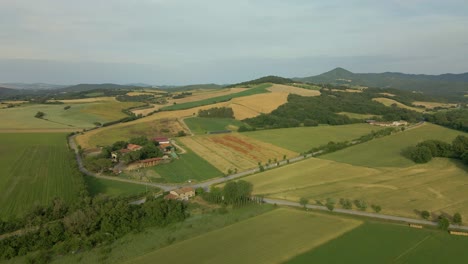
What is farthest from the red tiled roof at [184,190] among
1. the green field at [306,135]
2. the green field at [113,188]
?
the green field at [306,135]

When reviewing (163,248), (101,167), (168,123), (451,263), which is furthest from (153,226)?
(168,123)

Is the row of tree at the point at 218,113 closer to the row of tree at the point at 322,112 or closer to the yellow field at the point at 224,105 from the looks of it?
the yellow field at the point at 224,105

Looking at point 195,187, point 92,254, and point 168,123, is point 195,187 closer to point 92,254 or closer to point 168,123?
point 92,254

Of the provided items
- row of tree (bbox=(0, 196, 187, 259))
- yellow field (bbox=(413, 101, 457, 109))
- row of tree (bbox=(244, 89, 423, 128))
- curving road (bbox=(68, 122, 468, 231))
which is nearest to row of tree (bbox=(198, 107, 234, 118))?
row of tree (bbox=(244, 89, 423, 128))

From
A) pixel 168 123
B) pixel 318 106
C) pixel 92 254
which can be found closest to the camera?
pixel 92 254

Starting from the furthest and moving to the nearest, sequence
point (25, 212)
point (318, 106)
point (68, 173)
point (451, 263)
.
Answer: point (318, 106), point (68, 173), point (25, 212), point (451, 263)

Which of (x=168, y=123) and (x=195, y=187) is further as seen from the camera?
(x=168, y=123)

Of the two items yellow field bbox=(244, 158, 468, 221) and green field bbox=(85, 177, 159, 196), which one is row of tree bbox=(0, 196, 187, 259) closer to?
green field bbox=(85, 177, 159, 196)
